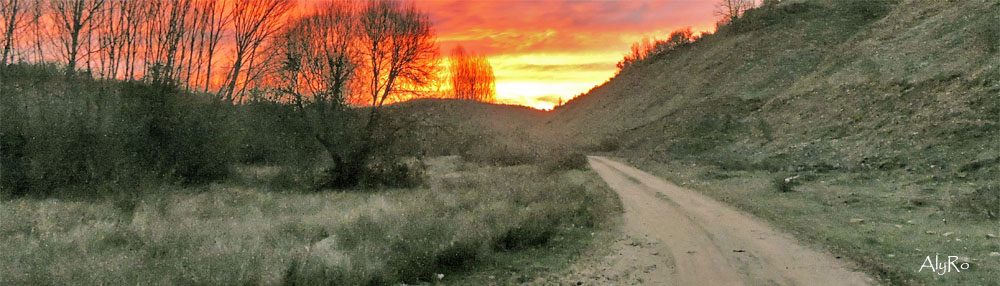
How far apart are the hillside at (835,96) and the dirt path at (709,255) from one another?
292 inches

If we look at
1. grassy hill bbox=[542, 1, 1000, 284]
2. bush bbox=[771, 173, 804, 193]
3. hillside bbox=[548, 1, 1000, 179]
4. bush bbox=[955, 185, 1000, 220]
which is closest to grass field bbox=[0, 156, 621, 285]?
grassy hill bbox=[542, 1, 1000, 284]

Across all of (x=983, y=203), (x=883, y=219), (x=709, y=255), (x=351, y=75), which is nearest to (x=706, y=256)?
(x=709, y=255)

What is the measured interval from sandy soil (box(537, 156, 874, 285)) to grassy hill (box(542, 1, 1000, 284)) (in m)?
0.55

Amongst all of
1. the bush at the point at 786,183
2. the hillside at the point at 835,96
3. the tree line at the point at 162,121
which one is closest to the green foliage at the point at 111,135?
the tree line at the point at 162,121

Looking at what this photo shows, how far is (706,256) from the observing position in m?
7.88

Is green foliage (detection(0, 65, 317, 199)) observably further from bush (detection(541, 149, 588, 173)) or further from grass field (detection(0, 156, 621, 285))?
bush (detection(541, 149, 588, 173))

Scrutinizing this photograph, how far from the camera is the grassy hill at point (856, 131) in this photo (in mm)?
9555

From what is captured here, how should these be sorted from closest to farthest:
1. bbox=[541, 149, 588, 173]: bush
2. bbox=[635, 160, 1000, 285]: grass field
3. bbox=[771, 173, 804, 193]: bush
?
1. bbox=[635, 160, 1000, 285]: grass field
2. bbox=[771, 173, 804, 193]: bush
3. bbox=[541, 149, 588, 173]: bush

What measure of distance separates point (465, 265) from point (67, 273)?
14.8ft

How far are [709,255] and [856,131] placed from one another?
52.5ft

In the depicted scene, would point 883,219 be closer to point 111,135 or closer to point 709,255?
point 709,255

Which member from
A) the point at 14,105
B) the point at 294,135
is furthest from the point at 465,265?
the point at 14,105

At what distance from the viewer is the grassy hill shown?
9555 millimetres

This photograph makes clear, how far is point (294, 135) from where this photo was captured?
18.0 metres
